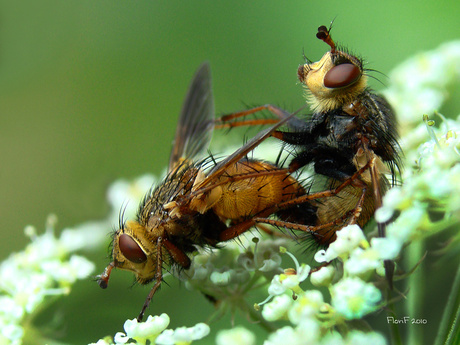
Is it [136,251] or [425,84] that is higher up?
[425,84]

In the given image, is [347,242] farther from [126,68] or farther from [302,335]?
[126,68]

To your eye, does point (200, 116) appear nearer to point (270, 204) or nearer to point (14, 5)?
point (270, 204)

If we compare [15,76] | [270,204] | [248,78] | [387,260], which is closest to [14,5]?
[15,76]

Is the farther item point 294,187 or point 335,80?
point 294,187

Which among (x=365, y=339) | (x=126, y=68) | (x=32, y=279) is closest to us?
(x=365, y=339)

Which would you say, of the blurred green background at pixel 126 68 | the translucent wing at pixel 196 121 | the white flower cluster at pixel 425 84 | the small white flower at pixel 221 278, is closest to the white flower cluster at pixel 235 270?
the small white flower at pixel 221 278

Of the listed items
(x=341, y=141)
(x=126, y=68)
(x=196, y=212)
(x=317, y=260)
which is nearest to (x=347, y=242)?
(x=317, y=260)
